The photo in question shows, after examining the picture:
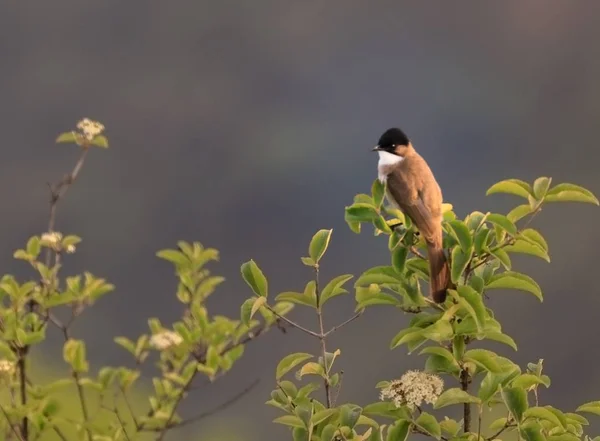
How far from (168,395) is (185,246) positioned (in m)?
0.62

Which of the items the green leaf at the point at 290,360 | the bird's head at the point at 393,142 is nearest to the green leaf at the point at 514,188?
the green leaf at the point at 290,360

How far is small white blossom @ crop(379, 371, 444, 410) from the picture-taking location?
197cm

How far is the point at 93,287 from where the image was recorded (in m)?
3.48

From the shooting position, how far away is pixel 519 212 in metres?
2.12

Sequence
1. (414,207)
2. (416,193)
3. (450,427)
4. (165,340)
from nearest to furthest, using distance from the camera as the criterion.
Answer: (450,427) → (414,207) → (416,193) → (165,340)

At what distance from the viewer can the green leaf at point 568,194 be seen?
2.06 metres

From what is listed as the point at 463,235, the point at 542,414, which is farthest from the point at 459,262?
the point at 542,414

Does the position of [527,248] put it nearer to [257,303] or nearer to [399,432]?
[399,432]

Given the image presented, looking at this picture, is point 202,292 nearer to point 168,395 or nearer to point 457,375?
point 168,395

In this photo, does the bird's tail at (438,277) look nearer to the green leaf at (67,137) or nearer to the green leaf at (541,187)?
the green leaf at (541,187)

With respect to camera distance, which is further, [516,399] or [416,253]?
[416,253]

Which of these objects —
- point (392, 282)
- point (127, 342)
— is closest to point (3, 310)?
point (127, 342)

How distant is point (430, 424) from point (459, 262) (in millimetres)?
375

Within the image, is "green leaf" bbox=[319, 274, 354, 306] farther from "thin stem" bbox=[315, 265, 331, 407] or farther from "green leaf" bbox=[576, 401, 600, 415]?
"green leaf" bbox=[576, 401, 600, 415]
